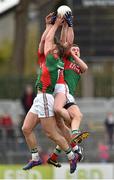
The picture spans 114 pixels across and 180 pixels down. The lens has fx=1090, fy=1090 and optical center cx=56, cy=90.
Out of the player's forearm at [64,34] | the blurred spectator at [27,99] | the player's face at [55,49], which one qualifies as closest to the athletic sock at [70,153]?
the player's face at [55,49]

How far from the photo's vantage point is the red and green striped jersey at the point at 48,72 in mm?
19312

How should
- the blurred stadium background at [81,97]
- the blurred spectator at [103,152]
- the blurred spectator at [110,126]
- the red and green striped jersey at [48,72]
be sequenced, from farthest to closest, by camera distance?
the blurred spectator at [110,126] < the blurred spectator at [103,152] < the blurred stadium background at [81,97] < the red and green striped jersey at [48,72]

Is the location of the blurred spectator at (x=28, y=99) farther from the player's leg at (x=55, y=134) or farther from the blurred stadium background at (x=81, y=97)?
the player's leg at (x=55, y=134)

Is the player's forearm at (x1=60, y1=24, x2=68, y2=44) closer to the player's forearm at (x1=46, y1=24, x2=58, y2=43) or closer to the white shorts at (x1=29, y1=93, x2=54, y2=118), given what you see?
the player's forearm at (x1=46, y1=24, x2=58, y2=43)

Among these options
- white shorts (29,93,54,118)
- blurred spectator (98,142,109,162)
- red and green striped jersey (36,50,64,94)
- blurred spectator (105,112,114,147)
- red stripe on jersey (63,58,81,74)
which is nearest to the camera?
red and green striped jersey (36,50,64,94)

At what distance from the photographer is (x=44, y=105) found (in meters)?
19.6

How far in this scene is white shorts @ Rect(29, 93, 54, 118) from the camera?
1956 centimetres

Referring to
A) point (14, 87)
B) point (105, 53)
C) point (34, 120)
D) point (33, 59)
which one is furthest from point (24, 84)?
point (33, 59)

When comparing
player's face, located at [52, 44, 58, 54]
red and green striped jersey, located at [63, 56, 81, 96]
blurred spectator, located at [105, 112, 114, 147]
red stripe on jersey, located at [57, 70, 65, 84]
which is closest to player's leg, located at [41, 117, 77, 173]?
red stripe on jersey, located at [57, 70, 65, 84]

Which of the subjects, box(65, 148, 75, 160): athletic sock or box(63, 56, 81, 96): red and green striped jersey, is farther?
box(63, 56, 81, 96): red and green striped jersey

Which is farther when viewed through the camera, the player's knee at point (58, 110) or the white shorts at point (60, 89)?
the white shorts at point (60, 89)

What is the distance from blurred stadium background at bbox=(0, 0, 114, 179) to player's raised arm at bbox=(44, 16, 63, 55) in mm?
7820

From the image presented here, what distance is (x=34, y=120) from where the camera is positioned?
19766 millimetres

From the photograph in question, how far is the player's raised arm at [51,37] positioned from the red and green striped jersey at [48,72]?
0.12 metres
